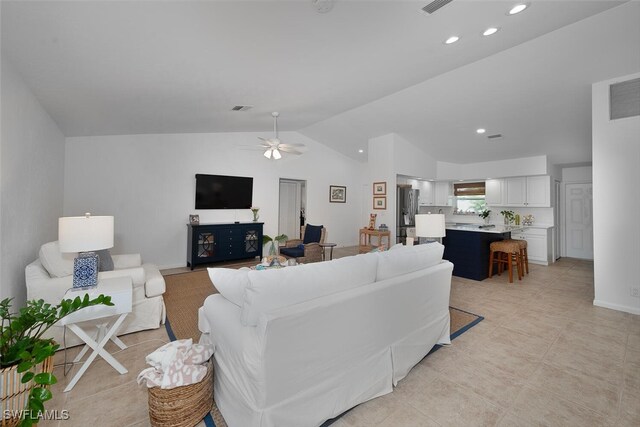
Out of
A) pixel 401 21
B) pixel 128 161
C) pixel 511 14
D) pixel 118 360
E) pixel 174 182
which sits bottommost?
pixel 118 360

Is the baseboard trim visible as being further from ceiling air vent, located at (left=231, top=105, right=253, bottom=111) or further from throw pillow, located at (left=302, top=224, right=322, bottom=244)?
ceiling air vent, located at (left=231, top=105, right=253, bottom=111)

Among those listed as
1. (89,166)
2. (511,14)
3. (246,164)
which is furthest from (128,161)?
(511,14)

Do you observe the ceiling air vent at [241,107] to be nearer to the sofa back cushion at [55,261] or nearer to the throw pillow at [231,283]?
the sofa back cushion at [55,261]

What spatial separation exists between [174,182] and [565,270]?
7889 mm

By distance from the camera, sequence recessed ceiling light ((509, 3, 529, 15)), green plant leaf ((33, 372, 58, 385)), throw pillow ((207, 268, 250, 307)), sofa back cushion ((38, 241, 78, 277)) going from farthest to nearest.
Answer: sofa back cushion ((38, 241, 78, 277)) → recessed ceiling light ((509, 3, 529, 15)) → throw pillow ((207, 268, 250, 307)) → green plant leaf ((33, 372, 58, 385))

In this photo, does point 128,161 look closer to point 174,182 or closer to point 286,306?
point 174,182

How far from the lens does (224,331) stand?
1.59 m

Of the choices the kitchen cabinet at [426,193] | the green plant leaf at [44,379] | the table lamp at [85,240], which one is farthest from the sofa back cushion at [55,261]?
the kitchen cabinet at [426,193]

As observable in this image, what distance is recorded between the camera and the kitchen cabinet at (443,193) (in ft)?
24.8

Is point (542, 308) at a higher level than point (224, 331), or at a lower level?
lower

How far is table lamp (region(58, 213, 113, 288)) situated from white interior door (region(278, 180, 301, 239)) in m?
5.06

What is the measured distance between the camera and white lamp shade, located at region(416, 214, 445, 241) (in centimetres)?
317

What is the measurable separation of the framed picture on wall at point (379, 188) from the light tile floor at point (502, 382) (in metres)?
3.32

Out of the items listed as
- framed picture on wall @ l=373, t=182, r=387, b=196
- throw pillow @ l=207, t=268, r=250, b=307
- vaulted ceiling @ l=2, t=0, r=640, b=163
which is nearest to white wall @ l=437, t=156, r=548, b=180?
vaulted ceiling @ l=2, t=0, r=640, b=163
